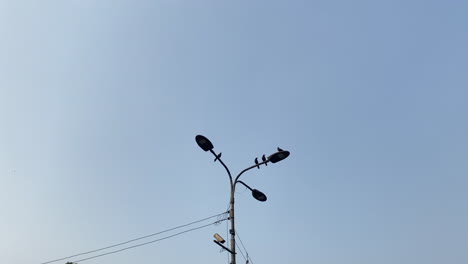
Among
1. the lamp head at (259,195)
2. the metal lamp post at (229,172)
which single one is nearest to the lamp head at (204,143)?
the metal lamp post at (229,172)

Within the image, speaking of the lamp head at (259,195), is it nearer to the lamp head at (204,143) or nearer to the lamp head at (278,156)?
the lamp head at (278,156)

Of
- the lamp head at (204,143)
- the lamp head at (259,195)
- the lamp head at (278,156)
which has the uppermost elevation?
the lamp head at (204,143)

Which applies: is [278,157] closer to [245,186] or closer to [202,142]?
[245,186]

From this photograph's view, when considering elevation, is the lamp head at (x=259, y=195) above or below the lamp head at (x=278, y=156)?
below

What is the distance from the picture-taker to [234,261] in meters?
9.38

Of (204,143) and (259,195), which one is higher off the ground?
(204,143)

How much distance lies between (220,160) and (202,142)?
0.99 m

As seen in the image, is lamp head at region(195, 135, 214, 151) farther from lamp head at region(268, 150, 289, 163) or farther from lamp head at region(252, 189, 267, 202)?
lamp head at region(252, 189, 267, 202)

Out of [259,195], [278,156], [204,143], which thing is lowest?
[259,195]

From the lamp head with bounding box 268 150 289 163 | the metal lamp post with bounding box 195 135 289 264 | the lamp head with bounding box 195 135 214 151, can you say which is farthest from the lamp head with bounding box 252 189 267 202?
the lamp head with bounding box 195 135 214 151

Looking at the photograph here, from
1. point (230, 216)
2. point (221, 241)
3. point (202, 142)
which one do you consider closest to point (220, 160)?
point (202, 142)

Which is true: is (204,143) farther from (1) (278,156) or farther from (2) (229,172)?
(1) (278,156)

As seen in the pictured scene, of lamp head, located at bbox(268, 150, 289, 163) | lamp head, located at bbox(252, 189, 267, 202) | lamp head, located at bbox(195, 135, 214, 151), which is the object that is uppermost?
lamp head, located at bbox(195, 135, 214, 151)

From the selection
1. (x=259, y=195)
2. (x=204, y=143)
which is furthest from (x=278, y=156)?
(x=204, y=143)
